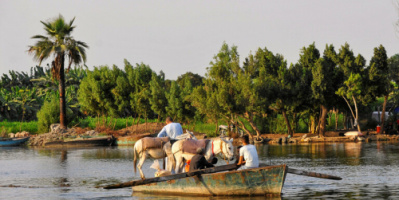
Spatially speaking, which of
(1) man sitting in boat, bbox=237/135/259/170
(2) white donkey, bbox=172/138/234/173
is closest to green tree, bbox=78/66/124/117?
(2) white donkey, bbox=172/138/234/173

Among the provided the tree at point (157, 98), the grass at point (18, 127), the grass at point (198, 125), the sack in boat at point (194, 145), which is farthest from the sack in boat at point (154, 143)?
the grass at point (18, 127)

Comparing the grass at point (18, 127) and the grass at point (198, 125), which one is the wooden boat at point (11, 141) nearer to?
the grass at point (198, 125)

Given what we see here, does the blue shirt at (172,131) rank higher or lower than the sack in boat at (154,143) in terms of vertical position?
higher

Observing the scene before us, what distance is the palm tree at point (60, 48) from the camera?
2201 inches

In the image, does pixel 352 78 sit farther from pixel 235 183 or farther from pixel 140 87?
pixel 235 183

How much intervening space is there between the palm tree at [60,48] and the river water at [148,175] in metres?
21.4

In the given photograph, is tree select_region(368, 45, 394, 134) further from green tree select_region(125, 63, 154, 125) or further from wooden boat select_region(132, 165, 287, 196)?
wooden boat select_region(132, 165, 287, 196)

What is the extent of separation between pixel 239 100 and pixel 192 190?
3039 centimetres

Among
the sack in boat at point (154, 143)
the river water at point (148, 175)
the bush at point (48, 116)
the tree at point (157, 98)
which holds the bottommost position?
the river water at point (148, 175)

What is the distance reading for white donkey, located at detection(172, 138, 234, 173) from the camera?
1736cm

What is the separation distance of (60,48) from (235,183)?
4232cm

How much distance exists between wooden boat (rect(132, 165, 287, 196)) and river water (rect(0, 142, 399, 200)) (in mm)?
409

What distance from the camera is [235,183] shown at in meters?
16.7

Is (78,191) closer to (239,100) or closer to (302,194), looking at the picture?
(302,194)
